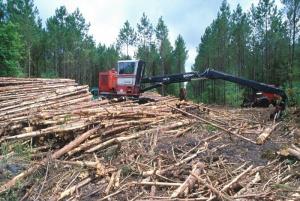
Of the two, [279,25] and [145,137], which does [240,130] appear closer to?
[145,137]

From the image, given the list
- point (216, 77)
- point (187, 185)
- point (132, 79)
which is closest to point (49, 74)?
point (132, 79)

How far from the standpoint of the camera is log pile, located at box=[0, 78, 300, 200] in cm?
635

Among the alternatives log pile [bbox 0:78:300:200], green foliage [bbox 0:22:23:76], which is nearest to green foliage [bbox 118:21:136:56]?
green foliage [bbox 0:22:23:76]

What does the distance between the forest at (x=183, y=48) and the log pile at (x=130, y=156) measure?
27112 mm

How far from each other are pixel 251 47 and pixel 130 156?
4773 centimetres

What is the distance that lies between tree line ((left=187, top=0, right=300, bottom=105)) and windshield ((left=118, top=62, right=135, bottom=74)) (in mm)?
25480

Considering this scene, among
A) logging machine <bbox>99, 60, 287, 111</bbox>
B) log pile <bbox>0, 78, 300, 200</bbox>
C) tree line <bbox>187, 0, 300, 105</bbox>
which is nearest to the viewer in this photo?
log pile <bbox>0, 78, 300, 200</bbox>

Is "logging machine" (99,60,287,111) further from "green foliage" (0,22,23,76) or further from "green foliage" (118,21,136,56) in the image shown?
"green foliage" (118,21,136,56)

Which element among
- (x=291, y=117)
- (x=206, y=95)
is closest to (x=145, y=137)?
(x=291, y=117)

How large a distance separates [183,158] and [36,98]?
5349mm

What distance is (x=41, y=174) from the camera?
7.23 m

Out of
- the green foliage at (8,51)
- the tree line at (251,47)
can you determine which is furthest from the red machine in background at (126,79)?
the tree line at (251,47)

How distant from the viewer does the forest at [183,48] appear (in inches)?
1826

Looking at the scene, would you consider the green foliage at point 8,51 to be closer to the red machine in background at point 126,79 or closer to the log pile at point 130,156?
the red machine in background at point 126,79
